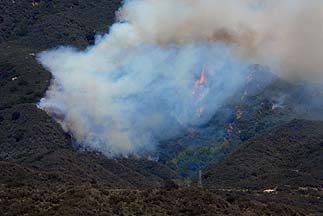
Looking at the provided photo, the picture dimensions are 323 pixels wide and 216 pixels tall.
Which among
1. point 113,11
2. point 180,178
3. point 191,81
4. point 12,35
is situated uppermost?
point 113,11

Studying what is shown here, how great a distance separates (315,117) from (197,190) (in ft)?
220

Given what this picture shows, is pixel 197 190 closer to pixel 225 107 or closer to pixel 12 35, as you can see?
pixel 225 107

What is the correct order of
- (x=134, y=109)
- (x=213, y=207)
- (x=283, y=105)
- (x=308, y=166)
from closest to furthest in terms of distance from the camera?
(x=213, y=207) → (x=308, y=166) → (x=134, y=109) → (x=283, y=105)

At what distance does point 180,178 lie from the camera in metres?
125

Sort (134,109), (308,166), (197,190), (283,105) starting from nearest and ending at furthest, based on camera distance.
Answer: (197,190) < (308,166) < (134,109) < (283,105)

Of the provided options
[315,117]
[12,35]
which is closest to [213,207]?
[315,117]

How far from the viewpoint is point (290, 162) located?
127 metres

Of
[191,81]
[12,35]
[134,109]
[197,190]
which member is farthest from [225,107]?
[12,35]

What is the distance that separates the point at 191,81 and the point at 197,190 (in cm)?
6130

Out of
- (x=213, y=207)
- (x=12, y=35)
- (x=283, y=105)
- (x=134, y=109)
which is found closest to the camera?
(x=213, y=207)

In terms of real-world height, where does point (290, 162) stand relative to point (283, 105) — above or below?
below

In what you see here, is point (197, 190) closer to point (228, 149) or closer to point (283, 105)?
point (228, 149)

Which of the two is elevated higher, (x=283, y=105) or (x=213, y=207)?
(x=283, y=105)

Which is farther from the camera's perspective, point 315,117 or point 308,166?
point 315,117
